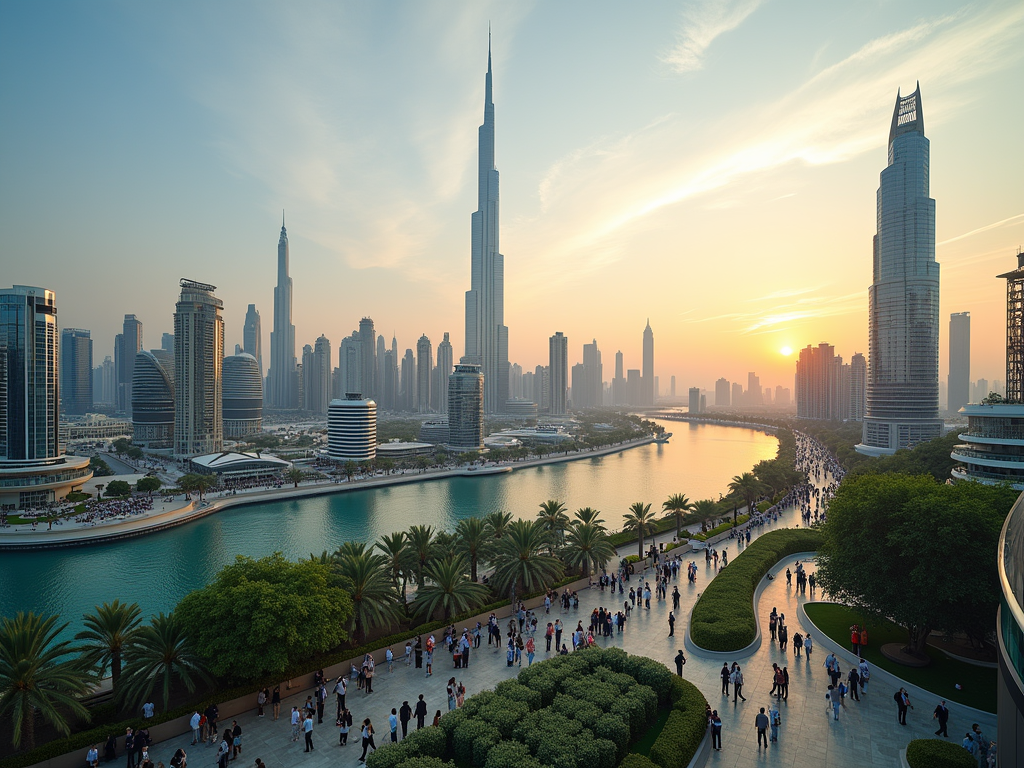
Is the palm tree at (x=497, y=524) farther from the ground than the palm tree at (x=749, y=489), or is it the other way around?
the palm tree at (x=497, y=524)

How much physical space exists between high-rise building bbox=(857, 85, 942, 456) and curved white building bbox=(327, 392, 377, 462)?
94285 mm

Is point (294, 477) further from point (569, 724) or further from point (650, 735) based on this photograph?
point (650, 735)

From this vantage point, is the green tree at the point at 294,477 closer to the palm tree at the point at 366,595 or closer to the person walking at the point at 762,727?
the palm tree at the point at 366,595

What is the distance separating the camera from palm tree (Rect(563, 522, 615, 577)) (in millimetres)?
30641

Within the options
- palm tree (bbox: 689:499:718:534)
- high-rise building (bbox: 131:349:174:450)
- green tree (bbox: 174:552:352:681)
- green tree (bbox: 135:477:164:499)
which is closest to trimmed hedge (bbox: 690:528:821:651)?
Answer: palm tree (bbox: 689:499:718:534)

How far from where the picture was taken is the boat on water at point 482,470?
309 feet

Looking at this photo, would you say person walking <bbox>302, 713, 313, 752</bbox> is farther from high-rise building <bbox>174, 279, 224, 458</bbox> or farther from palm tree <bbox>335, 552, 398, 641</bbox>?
high-rise building <bbox>174, 279, 224, 458</bbox>

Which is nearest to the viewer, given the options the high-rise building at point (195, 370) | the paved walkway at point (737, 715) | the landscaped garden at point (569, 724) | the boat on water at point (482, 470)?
the landscaped garden at point (569, 724)

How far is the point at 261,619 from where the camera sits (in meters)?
17.9

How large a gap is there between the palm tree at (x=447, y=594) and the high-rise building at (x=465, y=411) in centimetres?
9884

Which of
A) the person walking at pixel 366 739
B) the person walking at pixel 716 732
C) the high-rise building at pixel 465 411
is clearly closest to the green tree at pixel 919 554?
the person walking at pixel 716 732

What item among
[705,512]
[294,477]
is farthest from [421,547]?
[294,477]

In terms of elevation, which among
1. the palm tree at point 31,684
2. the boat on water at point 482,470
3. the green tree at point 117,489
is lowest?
the boat on water at point 482,470

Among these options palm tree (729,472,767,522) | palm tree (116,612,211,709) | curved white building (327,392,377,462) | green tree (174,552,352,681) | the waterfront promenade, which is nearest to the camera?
palm tree (116,612,211,709)
